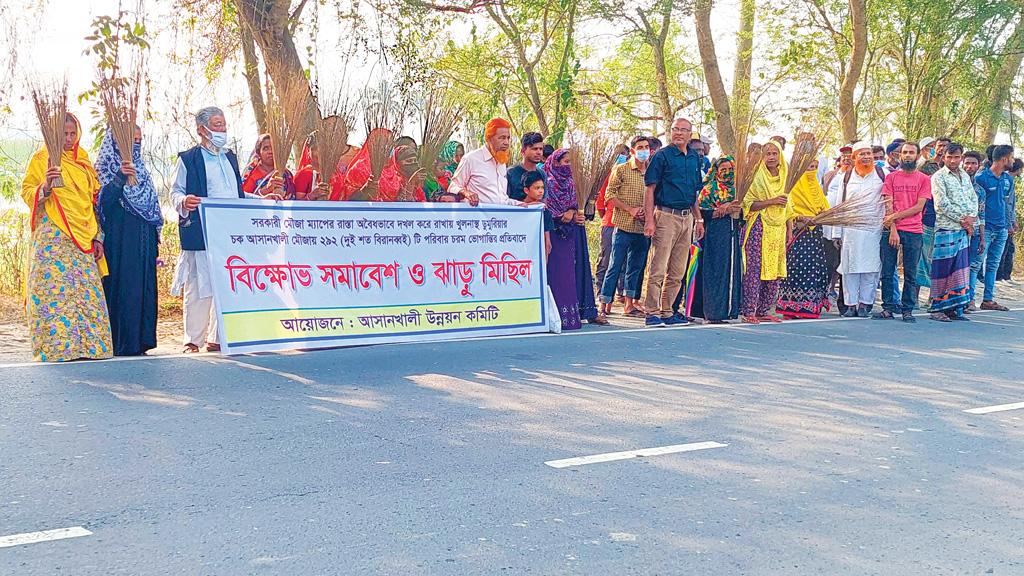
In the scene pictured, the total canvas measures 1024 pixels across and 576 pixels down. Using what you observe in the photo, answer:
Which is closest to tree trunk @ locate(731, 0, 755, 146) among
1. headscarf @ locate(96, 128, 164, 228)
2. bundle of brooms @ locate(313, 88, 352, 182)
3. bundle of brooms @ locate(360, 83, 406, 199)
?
bundle of brooms @ locate(360, 83, 406, 199)

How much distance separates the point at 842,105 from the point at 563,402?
1375 cm

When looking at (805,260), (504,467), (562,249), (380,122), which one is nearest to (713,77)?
(805,260)

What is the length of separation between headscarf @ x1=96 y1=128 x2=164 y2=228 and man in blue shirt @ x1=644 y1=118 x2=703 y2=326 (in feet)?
14.6

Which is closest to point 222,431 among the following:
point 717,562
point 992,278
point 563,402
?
point 563,402

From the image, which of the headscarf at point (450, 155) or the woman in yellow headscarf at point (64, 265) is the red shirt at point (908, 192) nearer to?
the headscarf at point (450, 155)

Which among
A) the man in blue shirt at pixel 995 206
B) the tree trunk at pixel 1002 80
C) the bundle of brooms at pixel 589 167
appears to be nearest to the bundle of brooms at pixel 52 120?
the bundle of brooms at pixel 589 167

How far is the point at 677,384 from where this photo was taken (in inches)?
271

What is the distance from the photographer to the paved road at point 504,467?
3.71 m

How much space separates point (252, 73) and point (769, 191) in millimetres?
6032

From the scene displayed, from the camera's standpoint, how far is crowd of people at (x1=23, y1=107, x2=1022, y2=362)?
7293 mm

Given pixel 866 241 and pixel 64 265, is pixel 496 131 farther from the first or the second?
pixel 866 241

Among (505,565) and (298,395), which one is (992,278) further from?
(505,565)

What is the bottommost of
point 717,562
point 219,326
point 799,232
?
point 717,562

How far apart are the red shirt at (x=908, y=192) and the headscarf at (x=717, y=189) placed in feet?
6.30
